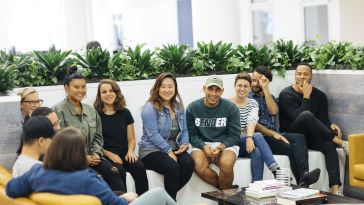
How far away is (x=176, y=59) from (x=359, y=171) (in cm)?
214

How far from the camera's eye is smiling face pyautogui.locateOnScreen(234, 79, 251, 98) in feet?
21.3

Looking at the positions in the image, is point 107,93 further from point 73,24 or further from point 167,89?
point 73,24

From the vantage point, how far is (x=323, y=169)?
665 cm

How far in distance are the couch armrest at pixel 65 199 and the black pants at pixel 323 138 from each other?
338cm

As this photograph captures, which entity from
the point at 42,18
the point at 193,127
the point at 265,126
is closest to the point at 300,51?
the point at 265,126

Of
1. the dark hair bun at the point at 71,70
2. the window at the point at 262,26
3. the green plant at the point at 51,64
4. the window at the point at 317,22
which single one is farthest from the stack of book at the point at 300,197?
the window at the point at 262,26

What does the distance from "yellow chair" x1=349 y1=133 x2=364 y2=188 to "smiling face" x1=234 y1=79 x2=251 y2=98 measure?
1.10m

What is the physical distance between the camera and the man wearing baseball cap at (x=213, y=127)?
6121 millimetres

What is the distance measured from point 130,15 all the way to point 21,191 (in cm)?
1080

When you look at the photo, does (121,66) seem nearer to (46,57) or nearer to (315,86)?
(46,57)

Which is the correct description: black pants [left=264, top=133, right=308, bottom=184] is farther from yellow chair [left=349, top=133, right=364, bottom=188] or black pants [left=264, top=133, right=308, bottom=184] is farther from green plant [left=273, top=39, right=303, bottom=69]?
green plant [left=273, top=39, right=303, bottom=69]

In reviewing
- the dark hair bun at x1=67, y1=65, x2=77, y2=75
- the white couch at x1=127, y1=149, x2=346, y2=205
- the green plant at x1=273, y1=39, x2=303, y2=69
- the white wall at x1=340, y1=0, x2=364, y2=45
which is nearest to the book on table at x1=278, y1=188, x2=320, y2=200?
the white couch at x1=127, y1=149, x2=346, y2=205

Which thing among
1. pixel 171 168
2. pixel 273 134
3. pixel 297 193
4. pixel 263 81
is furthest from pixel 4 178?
pixel 263 81

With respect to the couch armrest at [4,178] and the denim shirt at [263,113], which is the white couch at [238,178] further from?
the couch armrest at [4,178]
